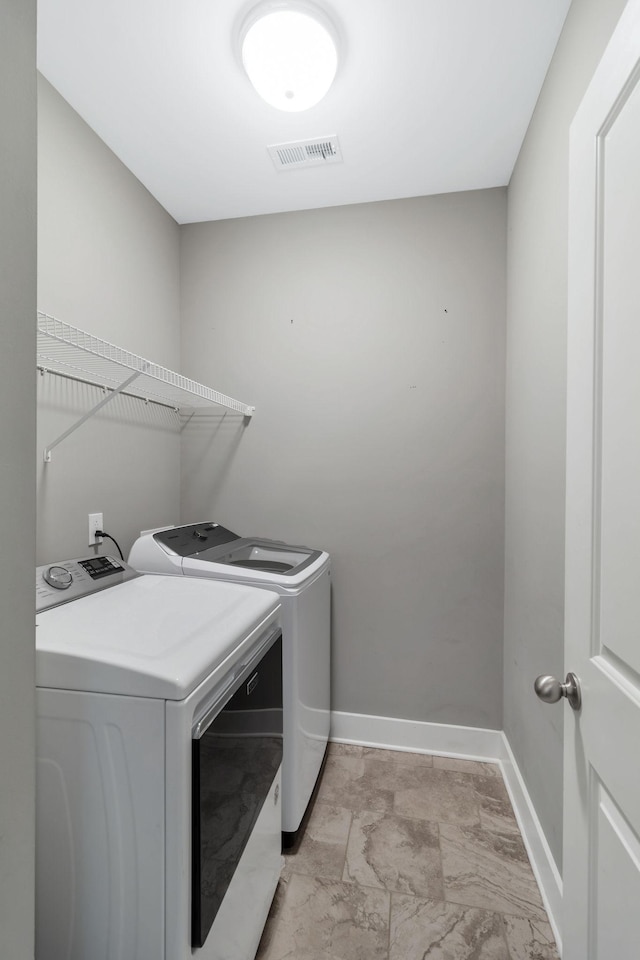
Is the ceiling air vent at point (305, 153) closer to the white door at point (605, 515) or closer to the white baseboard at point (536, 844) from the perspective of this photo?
the white door at point (605, 515)

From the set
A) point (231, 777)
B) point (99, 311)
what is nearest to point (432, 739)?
point (231, 777)

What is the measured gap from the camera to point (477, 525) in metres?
2.09

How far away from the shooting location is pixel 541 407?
1515 mm

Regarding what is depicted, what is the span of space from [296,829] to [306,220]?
8.69 feet

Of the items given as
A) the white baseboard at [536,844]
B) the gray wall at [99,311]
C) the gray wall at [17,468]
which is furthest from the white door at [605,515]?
the gray wall at [99,311]

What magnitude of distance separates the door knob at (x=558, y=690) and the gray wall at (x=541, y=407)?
521mm

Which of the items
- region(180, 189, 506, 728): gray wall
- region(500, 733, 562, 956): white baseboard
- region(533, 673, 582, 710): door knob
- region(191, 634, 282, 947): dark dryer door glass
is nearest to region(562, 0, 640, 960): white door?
region(533, 673, 582, 710): door knob

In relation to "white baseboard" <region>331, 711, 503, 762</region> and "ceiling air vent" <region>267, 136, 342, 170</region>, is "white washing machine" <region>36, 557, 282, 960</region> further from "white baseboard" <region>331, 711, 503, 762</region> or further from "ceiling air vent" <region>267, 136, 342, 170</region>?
"ceiling air vent" <region>267, 136, 342, 170</region>

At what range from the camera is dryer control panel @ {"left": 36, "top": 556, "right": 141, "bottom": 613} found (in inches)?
47.8

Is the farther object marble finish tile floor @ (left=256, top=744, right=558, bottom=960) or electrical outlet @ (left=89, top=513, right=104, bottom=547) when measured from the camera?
electrical outlet @ (left=89, top=513, right=104, bottom=547)

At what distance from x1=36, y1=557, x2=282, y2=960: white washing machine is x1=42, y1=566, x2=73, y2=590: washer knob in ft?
0.74

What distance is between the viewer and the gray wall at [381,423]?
208 cm

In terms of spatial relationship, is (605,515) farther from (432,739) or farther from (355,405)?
(432,739)

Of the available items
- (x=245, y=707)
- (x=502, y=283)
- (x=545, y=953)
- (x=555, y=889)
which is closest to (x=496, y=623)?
(x=555, y=889)
